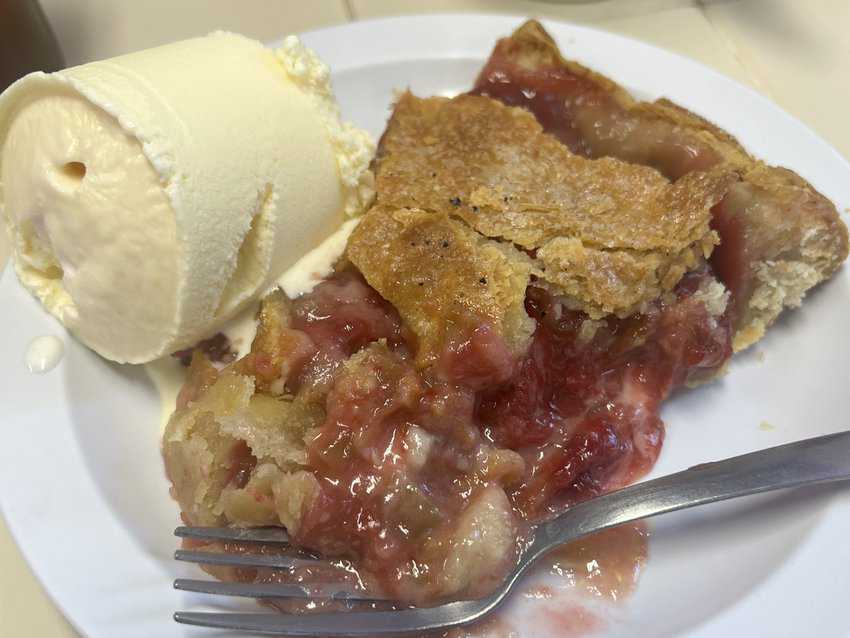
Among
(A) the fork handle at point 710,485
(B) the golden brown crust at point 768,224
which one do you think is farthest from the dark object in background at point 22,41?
(A) the fork handle at point 710,485

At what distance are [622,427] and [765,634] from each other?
1.79ft

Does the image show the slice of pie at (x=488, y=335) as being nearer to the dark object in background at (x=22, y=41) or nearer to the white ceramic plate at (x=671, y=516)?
the white ceramic plate at (x=671, y=516)

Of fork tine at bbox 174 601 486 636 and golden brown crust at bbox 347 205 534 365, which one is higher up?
golden brown crust at bbox 347 205 534 365

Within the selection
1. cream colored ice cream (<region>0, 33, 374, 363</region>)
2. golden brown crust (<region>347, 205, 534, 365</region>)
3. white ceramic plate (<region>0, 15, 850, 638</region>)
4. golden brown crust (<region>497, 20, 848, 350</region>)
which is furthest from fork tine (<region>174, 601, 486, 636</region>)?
golden brown crust (<region>497, 20, 848, 350</region>)

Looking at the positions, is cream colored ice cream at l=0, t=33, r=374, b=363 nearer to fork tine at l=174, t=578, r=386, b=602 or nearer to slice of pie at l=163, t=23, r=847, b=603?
slice of pie at l=163, t=23, r=847, b=603

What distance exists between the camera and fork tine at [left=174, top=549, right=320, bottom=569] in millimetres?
1324

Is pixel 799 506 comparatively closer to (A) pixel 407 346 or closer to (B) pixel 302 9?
(A) pixel 407 346

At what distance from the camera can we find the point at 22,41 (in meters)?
2.33

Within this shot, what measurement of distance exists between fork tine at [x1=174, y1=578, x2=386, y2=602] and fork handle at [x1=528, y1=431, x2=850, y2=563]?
1.26 feet

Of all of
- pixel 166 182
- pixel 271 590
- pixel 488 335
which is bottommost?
pixel 271 590

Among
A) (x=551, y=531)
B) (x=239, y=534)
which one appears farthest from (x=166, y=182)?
(x=551, y=531)

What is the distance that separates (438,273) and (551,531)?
1.98 ft

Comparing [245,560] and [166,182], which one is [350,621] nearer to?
[245,560]

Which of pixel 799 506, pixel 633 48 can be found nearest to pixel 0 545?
pixel 799 506
